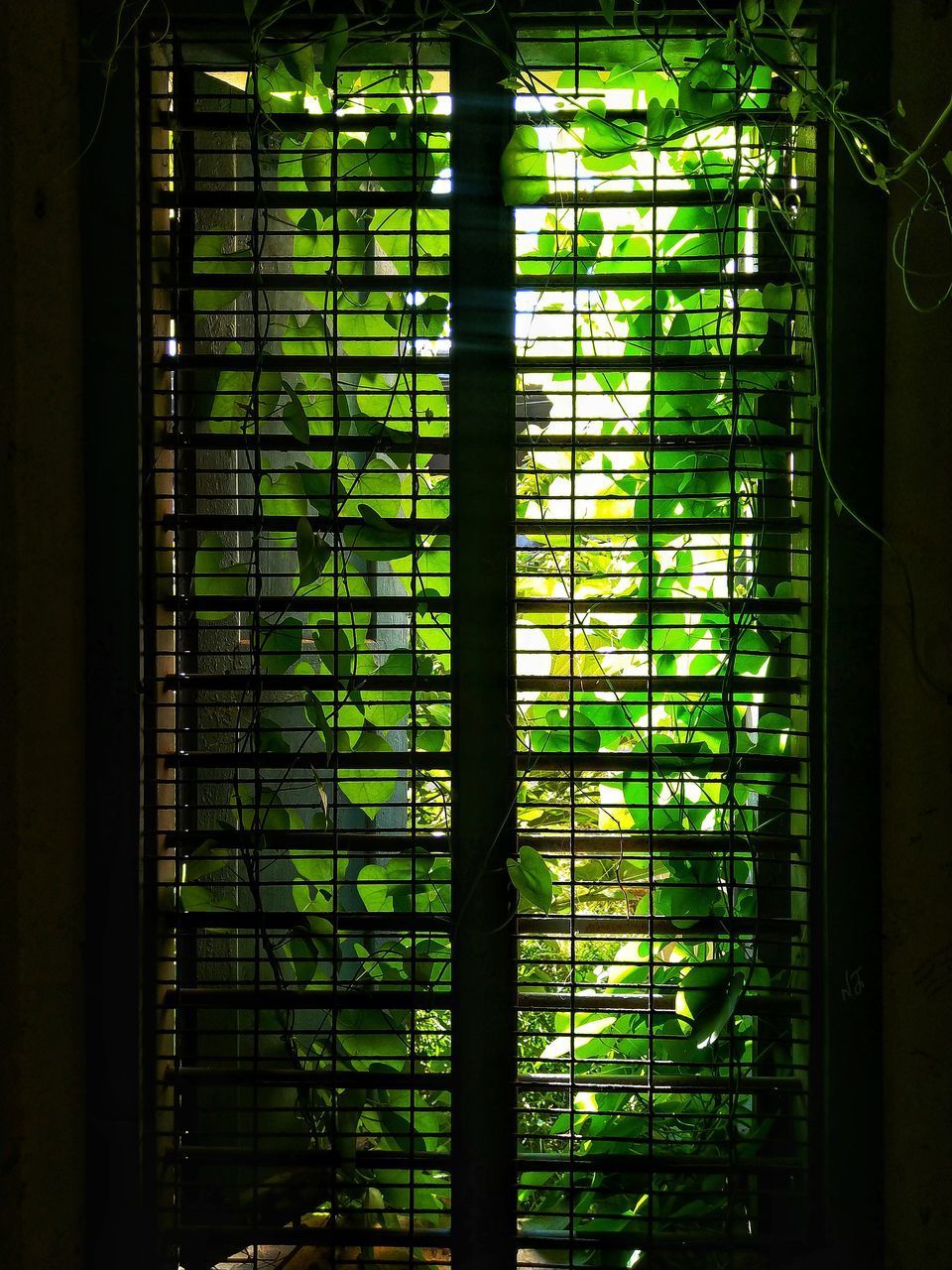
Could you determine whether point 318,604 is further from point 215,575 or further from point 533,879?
point 533,879

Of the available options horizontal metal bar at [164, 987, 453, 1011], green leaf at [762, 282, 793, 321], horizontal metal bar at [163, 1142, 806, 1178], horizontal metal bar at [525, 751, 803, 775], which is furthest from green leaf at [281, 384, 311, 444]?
horizontal metal bar at [163, 1142, 806, 1178]

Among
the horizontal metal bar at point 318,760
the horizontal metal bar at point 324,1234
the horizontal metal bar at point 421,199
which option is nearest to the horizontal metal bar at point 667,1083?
the horizontal metal bar at point 324,1234

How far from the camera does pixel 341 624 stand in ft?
4.30

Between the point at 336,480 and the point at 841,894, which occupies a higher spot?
the point at 336,480

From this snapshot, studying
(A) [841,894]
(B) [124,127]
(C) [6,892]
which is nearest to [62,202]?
(B) [124,127]

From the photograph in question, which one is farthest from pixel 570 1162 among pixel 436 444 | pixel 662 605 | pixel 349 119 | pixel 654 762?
pixel 349 119

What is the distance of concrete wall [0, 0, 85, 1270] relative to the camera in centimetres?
125

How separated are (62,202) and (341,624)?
662mm

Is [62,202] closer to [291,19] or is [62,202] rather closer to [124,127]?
[124,127]

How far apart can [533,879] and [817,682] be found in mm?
461

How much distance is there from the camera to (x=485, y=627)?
1.29 m

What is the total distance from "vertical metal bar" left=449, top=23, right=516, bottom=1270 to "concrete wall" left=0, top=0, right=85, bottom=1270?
1.68 feet

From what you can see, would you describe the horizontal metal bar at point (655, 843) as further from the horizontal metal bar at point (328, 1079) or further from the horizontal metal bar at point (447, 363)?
the horizontal metal bar at point (447, 363)

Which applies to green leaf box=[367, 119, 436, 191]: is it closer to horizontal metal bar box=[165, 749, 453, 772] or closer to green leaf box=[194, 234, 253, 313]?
green leaf box=[194, 234, 253, 313]
